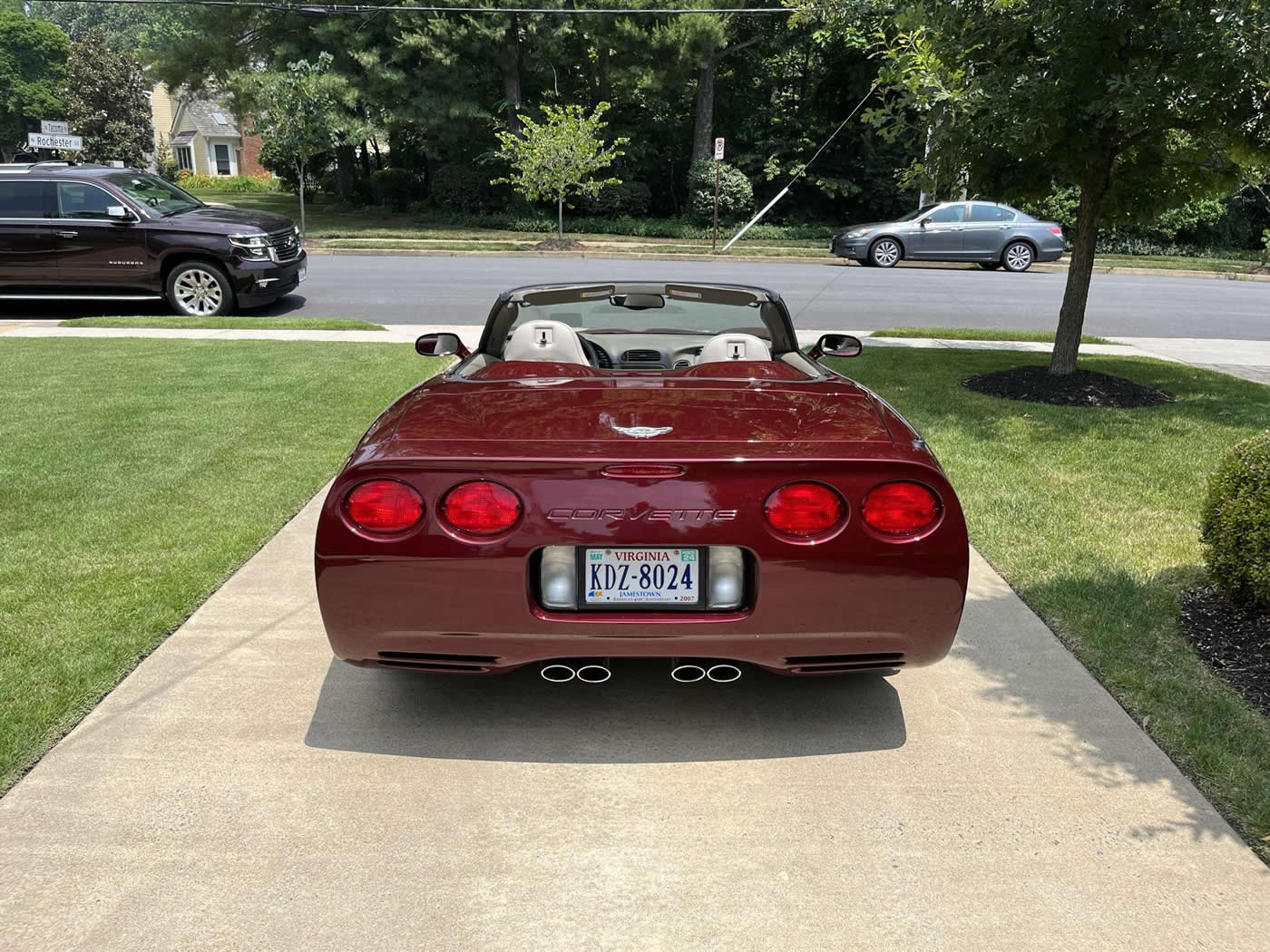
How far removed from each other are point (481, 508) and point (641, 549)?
1.54 feet

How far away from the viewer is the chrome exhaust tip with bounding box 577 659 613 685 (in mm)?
3294

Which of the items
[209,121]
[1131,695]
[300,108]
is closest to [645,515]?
[1131,695]

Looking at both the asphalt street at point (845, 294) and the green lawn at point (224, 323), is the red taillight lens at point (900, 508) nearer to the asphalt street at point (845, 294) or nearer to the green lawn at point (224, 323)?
the green lawn at point (224, 323)

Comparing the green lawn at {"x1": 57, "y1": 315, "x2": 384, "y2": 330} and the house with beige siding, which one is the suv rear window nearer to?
the green lawn at {"x1": 57, "y1": 315, "x2": 384, "y2": 330}

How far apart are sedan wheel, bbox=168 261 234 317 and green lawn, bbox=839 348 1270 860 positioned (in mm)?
7964

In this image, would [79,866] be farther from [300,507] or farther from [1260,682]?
[1260,682]

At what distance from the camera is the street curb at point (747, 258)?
24.3 metres

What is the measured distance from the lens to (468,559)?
119 inches

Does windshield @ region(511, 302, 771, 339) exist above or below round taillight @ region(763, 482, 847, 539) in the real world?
above

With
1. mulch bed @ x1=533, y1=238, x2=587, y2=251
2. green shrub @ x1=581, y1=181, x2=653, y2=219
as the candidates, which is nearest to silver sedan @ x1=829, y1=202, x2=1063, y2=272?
mulch bed @ x1=533, y1=238, x2=587, y2=251

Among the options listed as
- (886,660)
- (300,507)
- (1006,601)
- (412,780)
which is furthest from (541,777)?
(300,507)

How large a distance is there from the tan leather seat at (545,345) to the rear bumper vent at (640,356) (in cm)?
63

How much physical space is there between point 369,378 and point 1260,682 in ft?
23.9

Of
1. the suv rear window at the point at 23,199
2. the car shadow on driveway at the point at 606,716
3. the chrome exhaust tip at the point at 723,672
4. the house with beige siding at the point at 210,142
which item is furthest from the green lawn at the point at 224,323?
the house with beige siding at the point at 210,142
